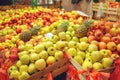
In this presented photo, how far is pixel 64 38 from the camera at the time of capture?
3.11 m

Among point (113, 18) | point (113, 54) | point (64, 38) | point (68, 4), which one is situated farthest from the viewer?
point (68, 4)

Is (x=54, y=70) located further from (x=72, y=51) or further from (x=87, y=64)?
(x=87, y=64)

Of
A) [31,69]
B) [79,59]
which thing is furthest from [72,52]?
[31,69]

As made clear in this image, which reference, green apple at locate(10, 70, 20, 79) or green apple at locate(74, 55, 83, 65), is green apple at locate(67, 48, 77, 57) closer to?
green apple at locate(74, 55, 83, 65)

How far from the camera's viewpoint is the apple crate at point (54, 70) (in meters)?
2.69

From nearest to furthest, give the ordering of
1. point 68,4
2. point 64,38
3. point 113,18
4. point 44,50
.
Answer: point 44,50 → point 64,38 → point 113,18 → point 68,4

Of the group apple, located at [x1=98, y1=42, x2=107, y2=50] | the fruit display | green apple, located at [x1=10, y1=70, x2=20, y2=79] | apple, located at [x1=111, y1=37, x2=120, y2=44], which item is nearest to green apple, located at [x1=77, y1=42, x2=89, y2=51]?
the fruit display

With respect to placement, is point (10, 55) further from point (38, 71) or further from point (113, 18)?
point (113, 18)

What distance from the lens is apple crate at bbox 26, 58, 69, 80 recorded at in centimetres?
269

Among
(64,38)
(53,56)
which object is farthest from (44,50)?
(64,38)

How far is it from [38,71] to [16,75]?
0.80 ft

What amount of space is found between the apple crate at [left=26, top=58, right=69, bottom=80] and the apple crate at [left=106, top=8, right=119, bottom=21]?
5.11 m

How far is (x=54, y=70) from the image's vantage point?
2.71 metres

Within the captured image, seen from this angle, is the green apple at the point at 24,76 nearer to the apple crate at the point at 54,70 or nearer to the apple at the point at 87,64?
the apple crate at the point at 54,70
